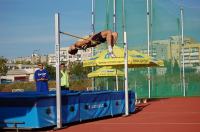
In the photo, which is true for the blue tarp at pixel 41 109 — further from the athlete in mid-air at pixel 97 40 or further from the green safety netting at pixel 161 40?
the green safety netting at pixel 161 40

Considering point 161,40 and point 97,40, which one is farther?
point 161,40

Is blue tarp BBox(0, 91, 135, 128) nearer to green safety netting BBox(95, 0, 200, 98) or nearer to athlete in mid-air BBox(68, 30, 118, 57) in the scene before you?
athlete in mid-air BBox(68, 30, 118, 57)

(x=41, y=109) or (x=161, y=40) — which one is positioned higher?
(x=161, y=40)

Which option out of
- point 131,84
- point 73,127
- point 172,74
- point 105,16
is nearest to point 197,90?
point 172,74

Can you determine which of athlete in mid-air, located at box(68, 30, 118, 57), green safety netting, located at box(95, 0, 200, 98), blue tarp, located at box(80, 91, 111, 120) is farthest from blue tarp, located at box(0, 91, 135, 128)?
green safety netting, located at box(95, 0, 200, 98)

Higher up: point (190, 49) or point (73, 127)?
point (190, 49)

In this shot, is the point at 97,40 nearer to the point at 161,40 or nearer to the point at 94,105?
the point at 94,105

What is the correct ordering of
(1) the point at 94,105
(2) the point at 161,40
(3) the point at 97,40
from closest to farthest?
(3) the point at 97,40, (1) the point at 94,105, (2) the point at 161,40

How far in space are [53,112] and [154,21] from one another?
1908 cm

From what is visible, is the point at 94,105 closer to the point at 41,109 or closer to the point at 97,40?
the point at 97,40

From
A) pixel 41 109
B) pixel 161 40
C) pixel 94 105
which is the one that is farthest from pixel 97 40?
pixel 161 40

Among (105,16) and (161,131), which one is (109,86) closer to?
(105,16)

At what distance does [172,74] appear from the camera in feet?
100

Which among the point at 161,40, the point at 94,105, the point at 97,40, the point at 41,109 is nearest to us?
the point at 41,109
